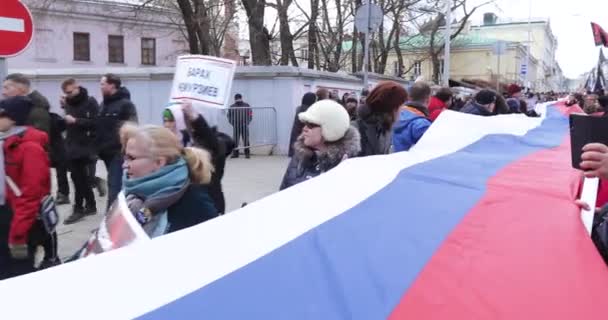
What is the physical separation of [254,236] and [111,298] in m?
0.63

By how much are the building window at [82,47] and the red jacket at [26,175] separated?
1484 inches

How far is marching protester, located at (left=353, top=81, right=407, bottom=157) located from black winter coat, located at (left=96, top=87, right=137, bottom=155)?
9.65ft

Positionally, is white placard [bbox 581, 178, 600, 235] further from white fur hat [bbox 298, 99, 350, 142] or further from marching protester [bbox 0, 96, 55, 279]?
marching protester [bbox 0, 96, 55, 279]

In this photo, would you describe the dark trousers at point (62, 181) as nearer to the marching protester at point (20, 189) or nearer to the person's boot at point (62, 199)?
the person's boot at point (62, 199)

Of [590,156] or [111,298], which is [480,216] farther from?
[111,298]

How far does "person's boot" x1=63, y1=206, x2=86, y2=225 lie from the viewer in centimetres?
719

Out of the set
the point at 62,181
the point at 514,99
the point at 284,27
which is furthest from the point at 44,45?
the point at 514,99

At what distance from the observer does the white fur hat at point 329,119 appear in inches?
144

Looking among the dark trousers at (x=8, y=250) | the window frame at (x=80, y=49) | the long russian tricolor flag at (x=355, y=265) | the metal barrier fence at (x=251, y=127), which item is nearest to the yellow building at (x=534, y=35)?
the window frame at (x=80, y=49)

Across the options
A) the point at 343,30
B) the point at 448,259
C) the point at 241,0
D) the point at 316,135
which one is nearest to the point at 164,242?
the point at 448,259


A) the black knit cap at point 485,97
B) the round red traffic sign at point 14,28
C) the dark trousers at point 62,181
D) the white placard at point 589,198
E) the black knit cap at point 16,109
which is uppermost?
the round red traffic sign at point 14,28

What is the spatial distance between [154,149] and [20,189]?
5.28ft

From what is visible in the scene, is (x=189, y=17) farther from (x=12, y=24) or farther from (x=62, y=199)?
(x=12, y=24)

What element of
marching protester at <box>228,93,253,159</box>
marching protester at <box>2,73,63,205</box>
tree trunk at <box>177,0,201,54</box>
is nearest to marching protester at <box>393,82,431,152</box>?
marching protester at <box>2,73,63,205</box>
